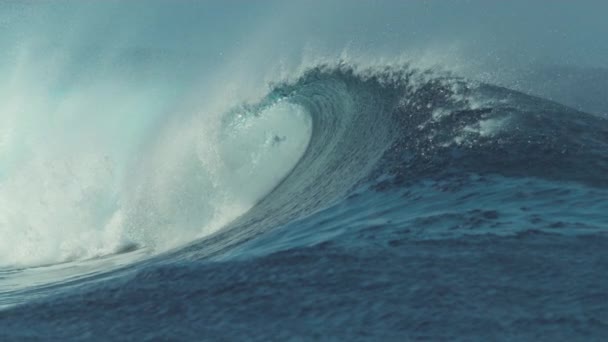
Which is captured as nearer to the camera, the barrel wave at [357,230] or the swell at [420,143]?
the barrel wave at [357,230]

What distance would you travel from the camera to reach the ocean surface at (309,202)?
9312mm

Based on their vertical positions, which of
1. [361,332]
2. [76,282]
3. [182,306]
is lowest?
[361,332]

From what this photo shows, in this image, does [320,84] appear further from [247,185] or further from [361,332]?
Result: [361,332]

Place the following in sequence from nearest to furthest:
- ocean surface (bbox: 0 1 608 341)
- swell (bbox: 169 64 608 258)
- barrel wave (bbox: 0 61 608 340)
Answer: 1. barrel wave (bbox: 0 61 608 340)
2. ocean surface (bbox: 0 1 608 341)
3. swell (bbox: 169 64 608 258)

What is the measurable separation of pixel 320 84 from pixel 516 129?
29.6 ft

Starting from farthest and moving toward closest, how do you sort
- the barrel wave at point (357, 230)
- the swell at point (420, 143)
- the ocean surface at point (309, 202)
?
the swell at point (420, 143) → the ocean surface at point (309, 202) → the barrel wave at point (357, 230)

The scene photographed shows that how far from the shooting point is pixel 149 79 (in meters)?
37.9

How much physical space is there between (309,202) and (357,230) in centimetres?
305

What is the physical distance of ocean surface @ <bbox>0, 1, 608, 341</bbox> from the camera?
30.6 ft

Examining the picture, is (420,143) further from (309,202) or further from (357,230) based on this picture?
(357,230)

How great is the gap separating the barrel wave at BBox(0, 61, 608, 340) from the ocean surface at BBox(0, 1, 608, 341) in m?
0.05

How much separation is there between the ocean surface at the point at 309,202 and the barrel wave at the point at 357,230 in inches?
1.9

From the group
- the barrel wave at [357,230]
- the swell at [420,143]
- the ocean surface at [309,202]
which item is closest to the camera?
the barrel wave at [357,230]

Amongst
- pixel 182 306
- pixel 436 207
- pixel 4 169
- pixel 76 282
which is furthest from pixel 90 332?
pixel 4 169
